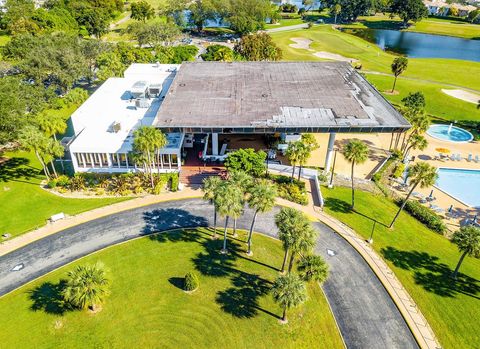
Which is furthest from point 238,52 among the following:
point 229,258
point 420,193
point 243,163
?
point 229,258

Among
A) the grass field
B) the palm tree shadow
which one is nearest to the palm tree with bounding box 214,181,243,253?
the palm tree shadow

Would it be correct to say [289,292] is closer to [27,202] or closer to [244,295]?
[244,295]

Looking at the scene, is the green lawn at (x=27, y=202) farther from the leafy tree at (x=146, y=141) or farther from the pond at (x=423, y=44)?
the pond at (x=423, y=44)

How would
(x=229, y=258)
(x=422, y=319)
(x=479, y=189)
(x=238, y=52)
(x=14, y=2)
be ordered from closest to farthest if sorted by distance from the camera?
1. (x=422, y=319)
2. (x=229, y=258)
3. (x=479, y=189)
4. (x=238, y=52)
5. (x=14, y=2)

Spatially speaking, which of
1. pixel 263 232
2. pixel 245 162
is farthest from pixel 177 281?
pixel 245 162

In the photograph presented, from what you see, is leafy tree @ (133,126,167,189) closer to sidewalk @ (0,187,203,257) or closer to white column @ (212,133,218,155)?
sidewalk @ (0,187,203,257)

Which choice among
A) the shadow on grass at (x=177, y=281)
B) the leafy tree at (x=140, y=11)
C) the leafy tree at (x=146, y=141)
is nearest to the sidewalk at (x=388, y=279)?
the shadow on grass at (x=177, y=281)

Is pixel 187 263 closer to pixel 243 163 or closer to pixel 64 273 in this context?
pixel 64 273
